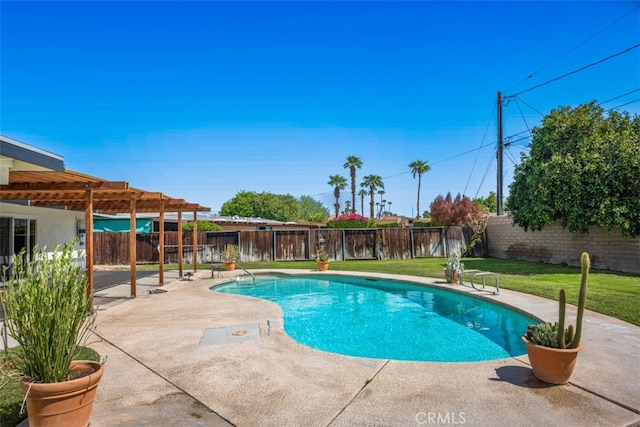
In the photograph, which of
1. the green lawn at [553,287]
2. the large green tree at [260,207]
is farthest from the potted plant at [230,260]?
the large green tree at [260,207]

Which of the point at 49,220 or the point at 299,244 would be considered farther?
the point at 299,244

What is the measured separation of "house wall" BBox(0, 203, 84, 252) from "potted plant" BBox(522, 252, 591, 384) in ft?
40.4

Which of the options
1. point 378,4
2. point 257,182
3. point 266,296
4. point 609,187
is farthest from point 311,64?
point 257,182

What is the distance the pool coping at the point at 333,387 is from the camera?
3.09 meters

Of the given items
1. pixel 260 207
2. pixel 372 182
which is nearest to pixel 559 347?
pixel 260 207

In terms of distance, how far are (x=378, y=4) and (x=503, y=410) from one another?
10.3 meters

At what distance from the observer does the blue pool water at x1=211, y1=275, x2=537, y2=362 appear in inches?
240

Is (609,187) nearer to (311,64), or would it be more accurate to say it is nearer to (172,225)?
(311,64)

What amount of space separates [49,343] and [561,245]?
17.3 metres

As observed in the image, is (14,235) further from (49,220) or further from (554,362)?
(554,362)

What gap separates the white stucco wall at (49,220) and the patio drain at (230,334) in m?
8.01

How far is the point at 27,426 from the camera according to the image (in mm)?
2873

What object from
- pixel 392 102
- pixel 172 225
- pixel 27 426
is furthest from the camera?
pixel 172 225

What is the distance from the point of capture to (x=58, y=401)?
Result: 8.68 ft
